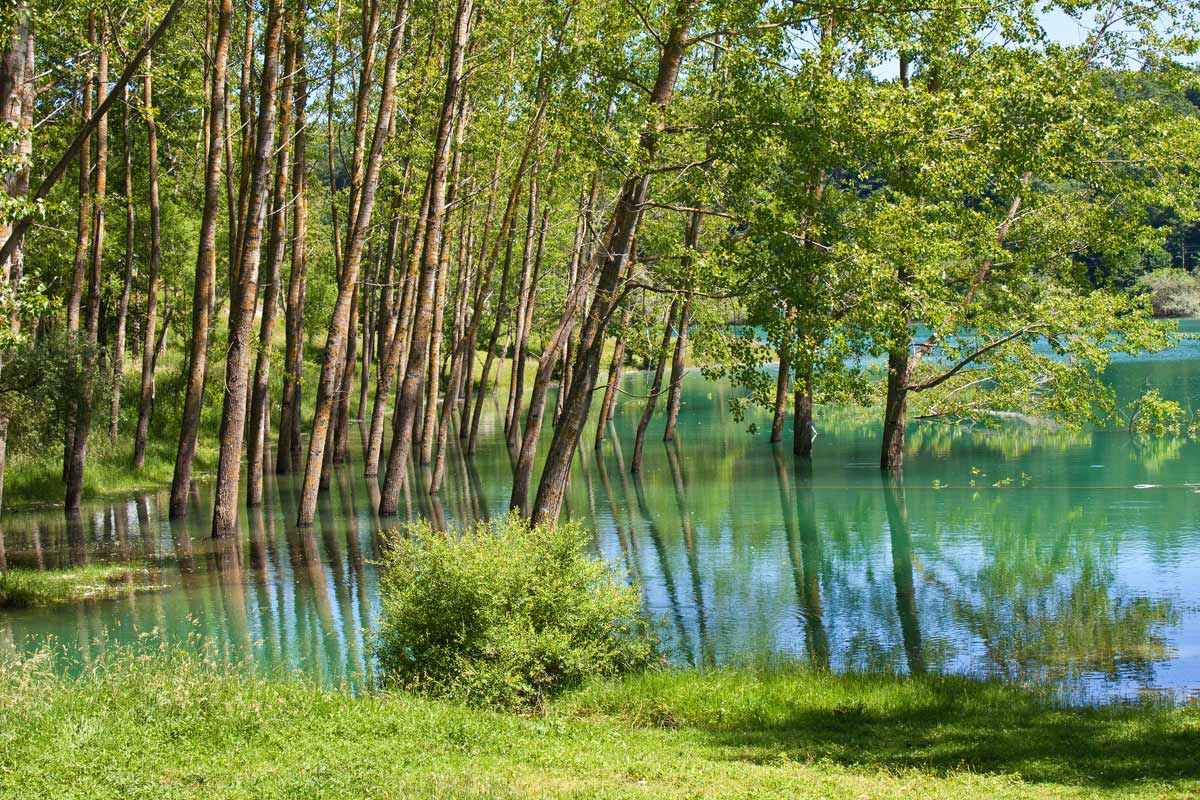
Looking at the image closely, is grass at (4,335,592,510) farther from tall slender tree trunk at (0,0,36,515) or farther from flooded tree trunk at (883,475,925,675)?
flooded tree trunk at (883,475,925,675)

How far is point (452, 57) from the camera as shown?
23.4 meters

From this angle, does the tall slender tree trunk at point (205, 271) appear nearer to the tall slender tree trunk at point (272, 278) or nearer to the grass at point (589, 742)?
the tall slender tree trunk at point (272, 278)

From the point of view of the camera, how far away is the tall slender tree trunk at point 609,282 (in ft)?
56.6

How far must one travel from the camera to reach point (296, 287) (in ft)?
101

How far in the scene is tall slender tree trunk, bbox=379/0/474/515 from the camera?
23250 mm

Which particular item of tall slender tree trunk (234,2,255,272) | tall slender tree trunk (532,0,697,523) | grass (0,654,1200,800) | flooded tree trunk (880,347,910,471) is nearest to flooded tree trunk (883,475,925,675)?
flooded tree trunk (880,347,910,471)

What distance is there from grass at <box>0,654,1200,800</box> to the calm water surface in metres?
1.38

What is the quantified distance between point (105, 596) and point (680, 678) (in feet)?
32.1

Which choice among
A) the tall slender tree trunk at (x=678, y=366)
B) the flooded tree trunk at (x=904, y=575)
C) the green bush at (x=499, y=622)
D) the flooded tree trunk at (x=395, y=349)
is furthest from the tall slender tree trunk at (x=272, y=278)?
the flooded tree trunk at (x=904, y=575)

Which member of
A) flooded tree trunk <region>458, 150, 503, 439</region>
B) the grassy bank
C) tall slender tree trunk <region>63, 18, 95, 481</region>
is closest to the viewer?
tall slender tree trunk <region>63, 18, 95, 481</region>

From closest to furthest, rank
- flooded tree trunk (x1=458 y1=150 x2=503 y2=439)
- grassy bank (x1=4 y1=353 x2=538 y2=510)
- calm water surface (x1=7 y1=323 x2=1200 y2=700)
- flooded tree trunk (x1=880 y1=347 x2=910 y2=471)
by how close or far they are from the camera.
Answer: calm water surface (x1=7 y1=323 x2=1200 y2=700), grassy bank (x1=4 y1=353 x2=538 y2=510), flooded tree trunk (x1=880 y1=347 x2=910 y2=471), flooded tree trunk (x1=458 y1=150 x2=503 y2=439)

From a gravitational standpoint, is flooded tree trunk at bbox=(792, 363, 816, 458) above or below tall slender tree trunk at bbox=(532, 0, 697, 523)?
below

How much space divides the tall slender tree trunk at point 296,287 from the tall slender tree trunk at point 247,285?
123 centimetres

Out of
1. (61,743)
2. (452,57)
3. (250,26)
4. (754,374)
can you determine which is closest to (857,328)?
(754,374)
